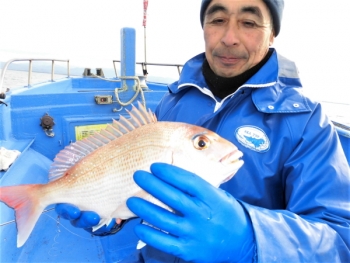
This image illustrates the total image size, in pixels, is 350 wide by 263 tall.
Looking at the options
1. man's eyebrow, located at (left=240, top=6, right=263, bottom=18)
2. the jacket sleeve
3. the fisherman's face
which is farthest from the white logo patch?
man's eyebrow, located at (left=240, top=6, right=263, bottom=18)

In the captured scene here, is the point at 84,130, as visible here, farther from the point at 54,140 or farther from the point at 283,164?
the point at 283,164

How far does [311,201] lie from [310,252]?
217 millimetres

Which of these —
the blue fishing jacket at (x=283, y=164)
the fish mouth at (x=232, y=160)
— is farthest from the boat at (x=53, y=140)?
the fish mouth at (x=232, y=160)

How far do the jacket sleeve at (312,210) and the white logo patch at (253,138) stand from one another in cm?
13

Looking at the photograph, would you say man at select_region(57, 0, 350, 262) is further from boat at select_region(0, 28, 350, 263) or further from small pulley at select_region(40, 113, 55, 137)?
small pulley at select_region(40, 113, 55, 137)

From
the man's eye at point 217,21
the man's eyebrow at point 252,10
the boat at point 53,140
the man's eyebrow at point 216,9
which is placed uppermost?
the man's eyebrow at point 216,9

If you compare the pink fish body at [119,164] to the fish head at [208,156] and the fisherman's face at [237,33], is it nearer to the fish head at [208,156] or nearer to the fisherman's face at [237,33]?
the fish head at [208,156]

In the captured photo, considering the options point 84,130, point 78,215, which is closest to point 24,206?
point 78,215

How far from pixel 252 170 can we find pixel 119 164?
0.63 m

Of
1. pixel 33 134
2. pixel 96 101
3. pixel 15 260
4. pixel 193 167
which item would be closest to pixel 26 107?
pixel 33 134

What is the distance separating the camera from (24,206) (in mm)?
1325

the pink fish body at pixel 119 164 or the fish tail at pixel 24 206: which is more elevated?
the pink fish body at pixel 119 164

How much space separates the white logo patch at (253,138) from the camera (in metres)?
1.30

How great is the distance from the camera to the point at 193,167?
3.50 ft
